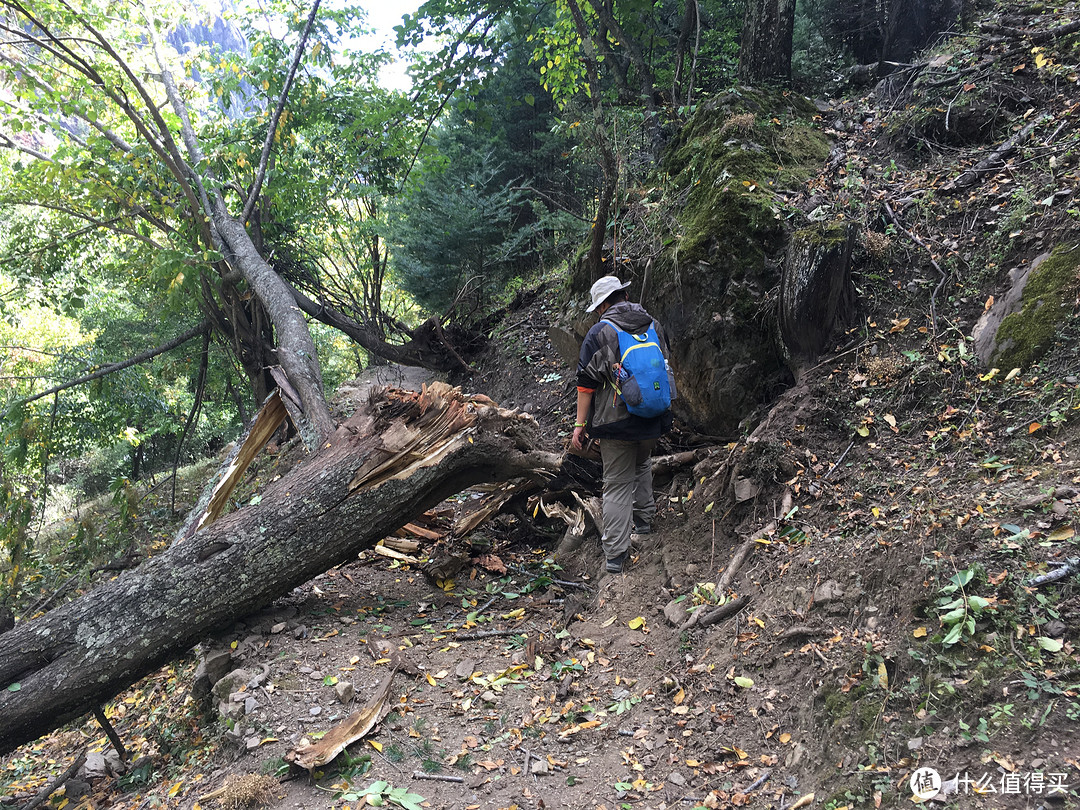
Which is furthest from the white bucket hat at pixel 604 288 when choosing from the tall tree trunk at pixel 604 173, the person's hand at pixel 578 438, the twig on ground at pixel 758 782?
the twig on ground at pixel 758 782

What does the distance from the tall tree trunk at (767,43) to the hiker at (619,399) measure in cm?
390

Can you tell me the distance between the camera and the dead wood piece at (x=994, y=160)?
4.66 meters

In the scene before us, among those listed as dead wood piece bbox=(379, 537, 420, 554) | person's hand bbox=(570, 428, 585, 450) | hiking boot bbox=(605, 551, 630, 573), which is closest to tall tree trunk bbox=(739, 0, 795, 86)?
person's hand bbox=(570, 428, 585, 450)

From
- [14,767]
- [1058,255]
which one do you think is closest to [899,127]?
[1058,255]

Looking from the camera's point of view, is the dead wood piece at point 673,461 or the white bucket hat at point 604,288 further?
the dead wood piece at point 673,461

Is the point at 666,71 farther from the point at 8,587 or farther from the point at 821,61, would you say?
the point at 8,587

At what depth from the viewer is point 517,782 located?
298 centimetres

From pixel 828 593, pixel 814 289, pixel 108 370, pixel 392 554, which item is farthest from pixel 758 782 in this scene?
pixel 108 370

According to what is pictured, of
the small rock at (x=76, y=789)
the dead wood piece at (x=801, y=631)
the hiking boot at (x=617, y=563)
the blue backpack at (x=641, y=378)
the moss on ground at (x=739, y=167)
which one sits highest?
the moss on ground at (x=739, y=167)

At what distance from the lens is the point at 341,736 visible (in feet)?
10.5

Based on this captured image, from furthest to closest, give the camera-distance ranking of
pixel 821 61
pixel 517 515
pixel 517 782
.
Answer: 1. pixel 821 61
2. pixel 517 515
3. pixel 517 782

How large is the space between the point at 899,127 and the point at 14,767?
9148mm

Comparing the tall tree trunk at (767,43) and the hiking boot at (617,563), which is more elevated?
the tall tree trunk at (767,43)

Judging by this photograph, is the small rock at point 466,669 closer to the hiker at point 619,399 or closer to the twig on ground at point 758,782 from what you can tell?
Result: the hiker at point 619,399
